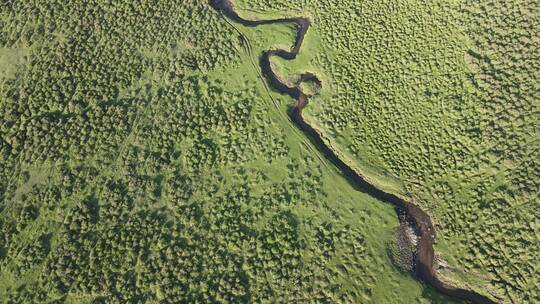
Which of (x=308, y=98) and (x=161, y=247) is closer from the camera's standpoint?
(x=161, y=247)

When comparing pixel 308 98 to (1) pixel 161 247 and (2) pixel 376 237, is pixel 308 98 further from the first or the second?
(1) pixel 161 247

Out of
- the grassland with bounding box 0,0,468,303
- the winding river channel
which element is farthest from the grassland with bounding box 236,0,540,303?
the grassland with bounding box 0,0,468,303

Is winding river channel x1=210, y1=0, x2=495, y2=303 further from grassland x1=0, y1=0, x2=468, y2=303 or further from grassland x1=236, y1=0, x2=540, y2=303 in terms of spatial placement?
grassland x1=0, y1=0, x2=468, y2=303

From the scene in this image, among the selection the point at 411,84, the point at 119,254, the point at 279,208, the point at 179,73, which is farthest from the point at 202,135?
the point at 411,84

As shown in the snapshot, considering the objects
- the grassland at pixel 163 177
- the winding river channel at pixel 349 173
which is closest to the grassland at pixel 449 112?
the winding river channel at pixel 349 173

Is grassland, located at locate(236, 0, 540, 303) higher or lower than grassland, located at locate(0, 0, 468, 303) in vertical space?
higher

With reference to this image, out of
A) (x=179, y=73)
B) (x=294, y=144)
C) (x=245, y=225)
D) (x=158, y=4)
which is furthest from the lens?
(x=158, y=4)
